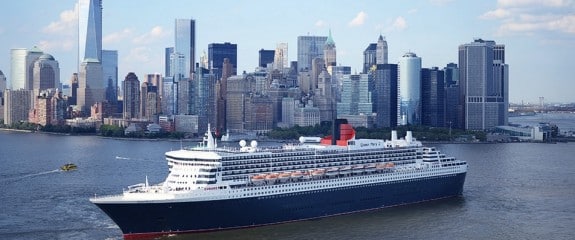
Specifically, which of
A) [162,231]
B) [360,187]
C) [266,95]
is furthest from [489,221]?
[266,95]

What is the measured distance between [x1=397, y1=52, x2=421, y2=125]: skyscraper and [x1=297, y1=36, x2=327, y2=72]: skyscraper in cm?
3792

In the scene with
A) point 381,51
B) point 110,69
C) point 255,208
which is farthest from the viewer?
point 110,69

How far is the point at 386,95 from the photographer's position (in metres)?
103

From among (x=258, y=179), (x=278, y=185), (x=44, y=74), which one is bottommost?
(x=278, y=185)

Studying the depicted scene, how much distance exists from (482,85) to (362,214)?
76.9m

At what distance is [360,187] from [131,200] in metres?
9.59

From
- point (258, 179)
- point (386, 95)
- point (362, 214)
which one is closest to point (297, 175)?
point (258, 179)

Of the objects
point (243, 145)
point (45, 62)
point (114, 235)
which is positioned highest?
point (45, 62)

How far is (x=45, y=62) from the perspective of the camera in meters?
142

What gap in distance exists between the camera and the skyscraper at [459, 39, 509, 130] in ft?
333

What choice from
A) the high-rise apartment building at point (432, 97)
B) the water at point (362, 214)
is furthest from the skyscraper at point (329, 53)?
the water at point (362, 214)

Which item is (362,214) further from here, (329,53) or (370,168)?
(329,53)

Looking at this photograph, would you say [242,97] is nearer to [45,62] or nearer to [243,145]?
[45,62]

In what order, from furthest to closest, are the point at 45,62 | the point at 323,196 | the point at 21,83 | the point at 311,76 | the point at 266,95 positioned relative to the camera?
the point at 21,83 → the point at 45,62 → the point at 311,76 → the point at 266,95 → the point at 323,196
